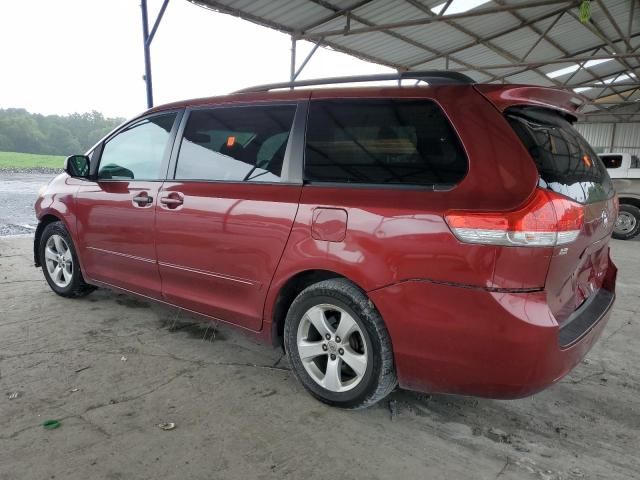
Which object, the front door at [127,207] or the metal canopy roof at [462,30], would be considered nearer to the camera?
the front door at [127,207]

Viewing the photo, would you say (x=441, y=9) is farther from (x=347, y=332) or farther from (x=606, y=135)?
(x=606, y=135)

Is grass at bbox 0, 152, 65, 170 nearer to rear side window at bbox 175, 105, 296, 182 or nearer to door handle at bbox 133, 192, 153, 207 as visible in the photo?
door handle at bbox 133, 192, 153, 207

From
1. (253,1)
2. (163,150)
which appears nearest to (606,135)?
(253,1)

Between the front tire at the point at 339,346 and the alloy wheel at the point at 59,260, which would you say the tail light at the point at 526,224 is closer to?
the front tire at the point at 339,346

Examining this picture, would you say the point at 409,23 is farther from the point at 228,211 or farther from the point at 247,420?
the point at 247,420

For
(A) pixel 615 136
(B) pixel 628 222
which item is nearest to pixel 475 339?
(B) pixel 628 222

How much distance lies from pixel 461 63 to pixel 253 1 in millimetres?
8198

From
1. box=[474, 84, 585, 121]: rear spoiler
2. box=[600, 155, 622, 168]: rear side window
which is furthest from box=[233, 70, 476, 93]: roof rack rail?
box=[600, 155, 622, 168]: rear side window

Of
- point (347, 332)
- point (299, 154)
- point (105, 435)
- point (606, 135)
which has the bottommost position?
point (105, 435)

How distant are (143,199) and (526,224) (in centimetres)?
251

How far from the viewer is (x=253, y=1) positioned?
8594mm

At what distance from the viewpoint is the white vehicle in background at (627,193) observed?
29.8ft

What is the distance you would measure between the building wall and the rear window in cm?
2821

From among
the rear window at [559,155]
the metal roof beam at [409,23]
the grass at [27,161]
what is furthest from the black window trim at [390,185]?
the grass at [27,161]
